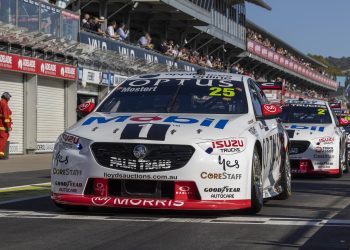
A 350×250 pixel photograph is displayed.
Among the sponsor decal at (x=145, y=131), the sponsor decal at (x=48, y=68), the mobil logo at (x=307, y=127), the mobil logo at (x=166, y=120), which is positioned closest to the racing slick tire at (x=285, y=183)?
the mobil logo at (x=166, y=120)

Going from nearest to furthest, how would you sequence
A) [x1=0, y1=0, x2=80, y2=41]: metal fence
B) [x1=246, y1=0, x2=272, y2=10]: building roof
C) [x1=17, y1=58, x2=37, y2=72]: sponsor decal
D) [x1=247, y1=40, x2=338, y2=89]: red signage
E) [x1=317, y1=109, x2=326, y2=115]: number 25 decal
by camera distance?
[x1=317, y1=109, x2=326, y2=115]: number 25 decal, [x1=0, y1=0, x2=80, y2=41]: metal fence, [x1=17, y1=58, x2=37, y2=72]: sponsor decal, [x1=247, y1=40, x2=338, y2=89]: red signage, [x1=246, y1=0, x2=272, y2=10]: building roof

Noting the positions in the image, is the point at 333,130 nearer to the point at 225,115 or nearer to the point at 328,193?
the point at 328,193

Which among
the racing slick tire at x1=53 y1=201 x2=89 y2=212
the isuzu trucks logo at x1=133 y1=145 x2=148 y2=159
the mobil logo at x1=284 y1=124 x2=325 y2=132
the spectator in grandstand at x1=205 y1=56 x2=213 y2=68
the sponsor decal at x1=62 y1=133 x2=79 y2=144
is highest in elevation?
the spectator in grandstand at x1=205 y1=56 x2=213 y2=68

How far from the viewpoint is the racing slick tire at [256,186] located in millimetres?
7865

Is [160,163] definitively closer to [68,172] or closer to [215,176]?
[215,176]

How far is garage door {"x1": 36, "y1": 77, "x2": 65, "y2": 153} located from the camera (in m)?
25.3

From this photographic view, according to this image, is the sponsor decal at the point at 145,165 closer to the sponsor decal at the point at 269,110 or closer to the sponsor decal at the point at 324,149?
the sponsor decal at the point at 269,110

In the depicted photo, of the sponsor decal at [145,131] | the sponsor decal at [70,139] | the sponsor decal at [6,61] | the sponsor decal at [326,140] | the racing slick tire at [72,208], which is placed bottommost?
the racing slick tire at [72,208]

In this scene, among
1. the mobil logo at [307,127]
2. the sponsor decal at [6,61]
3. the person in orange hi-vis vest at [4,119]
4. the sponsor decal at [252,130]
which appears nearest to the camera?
the sponsor decal at [252,130]

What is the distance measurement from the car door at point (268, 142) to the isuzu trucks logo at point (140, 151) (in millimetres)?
1665

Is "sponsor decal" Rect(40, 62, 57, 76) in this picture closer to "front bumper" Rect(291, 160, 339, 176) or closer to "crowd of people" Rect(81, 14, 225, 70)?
"crowd of people" Rect(81, 14, 225, 70)

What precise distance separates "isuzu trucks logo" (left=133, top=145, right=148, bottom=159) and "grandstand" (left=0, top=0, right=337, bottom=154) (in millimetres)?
15108

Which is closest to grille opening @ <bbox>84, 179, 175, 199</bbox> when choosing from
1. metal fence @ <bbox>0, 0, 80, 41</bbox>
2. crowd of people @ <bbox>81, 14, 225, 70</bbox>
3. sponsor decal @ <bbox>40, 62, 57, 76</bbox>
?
metal fence @ <bbox>0, 0, 80, 41</bbox>

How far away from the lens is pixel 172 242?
6.38 meters
